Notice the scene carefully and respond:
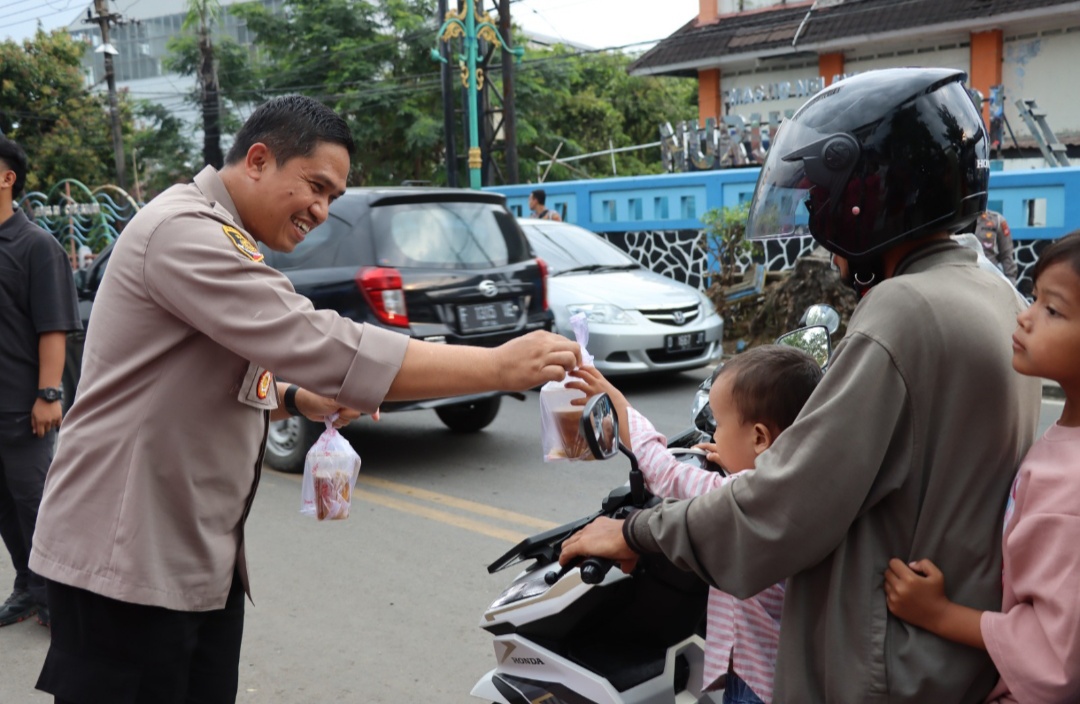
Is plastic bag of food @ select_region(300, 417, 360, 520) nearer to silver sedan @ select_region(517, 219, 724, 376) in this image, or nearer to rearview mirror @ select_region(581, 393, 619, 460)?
rearview mirror @ select_region(581, 393, 619, 460)

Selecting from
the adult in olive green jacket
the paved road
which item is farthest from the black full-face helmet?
the paved road

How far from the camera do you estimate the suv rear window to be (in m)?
6.77

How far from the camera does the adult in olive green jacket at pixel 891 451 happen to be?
1.52 meters

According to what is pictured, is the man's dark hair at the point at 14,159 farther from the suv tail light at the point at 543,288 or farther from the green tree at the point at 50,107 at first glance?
the green tree at the point at 50,107

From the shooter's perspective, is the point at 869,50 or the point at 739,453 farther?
the point at 869,50

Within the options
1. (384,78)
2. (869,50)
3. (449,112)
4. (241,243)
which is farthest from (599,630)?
(384,78)

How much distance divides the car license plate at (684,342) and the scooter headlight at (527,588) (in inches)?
277

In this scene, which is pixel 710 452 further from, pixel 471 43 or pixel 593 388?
pixel 471 43

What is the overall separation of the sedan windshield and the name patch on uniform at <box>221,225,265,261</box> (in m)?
7.91

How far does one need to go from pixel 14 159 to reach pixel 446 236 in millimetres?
3313

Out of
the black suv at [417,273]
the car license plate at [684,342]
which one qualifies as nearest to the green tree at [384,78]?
the car license plate at [684,342]

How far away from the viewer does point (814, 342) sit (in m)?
2.38

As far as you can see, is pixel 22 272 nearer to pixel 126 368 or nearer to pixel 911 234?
pixel 126 368

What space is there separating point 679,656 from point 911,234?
120cm
